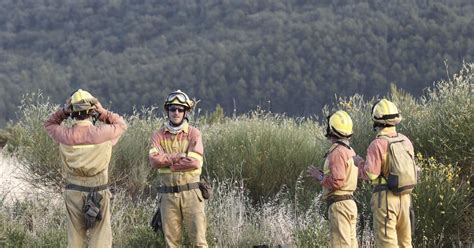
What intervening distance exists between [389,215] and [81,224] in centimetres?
309

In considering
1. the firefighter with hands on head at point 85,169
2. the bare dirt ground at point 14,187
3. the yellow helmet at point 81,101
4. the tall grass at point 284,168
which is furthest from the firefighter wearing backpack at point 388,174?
the bare dirt ground at point 14,187

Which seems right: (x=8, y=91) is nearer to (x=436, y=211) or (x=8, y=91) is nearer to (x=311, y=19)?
(x=311, y=19)

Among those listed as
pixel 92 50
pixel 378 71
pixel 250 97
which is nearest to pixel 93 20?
pixel 92 50

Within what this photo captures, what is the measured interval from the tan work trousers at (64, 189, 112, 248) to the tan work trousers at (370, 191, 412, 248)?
2.70m

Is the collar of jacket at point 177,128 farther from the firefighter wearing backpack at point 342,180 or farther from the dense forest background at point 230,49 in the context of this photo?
the dense forest background at point 230,49

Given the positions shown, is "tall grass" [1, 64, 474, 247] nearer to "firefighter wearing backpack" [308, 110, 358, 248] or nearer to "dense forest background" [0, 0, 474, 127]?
"firefighter wearing backpack" [308, 110, 358, 248]

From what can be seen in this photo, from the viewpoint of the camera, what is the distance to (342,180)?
7.23 meters

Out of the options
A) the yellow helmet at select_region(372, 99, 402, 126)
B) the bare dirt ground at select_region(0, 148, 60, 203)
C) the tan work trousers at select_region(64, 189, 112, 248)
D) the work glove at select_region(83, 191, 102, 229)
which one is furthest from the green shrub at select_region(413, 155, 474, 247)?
the bare dirt ground at select_region(0, 148, 60, 203)

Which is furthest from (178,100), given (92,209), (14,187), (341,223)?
(14,187)

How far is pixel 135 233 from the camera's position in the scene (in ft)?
29.6

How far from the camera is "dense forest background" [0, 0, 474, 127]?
3766cm

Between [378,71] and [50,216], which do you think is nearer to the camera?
[50,216]

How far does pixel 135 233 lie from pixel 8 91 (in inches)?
1337

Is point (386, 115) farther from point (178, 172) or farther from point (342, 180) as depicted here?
point (178, 172)
